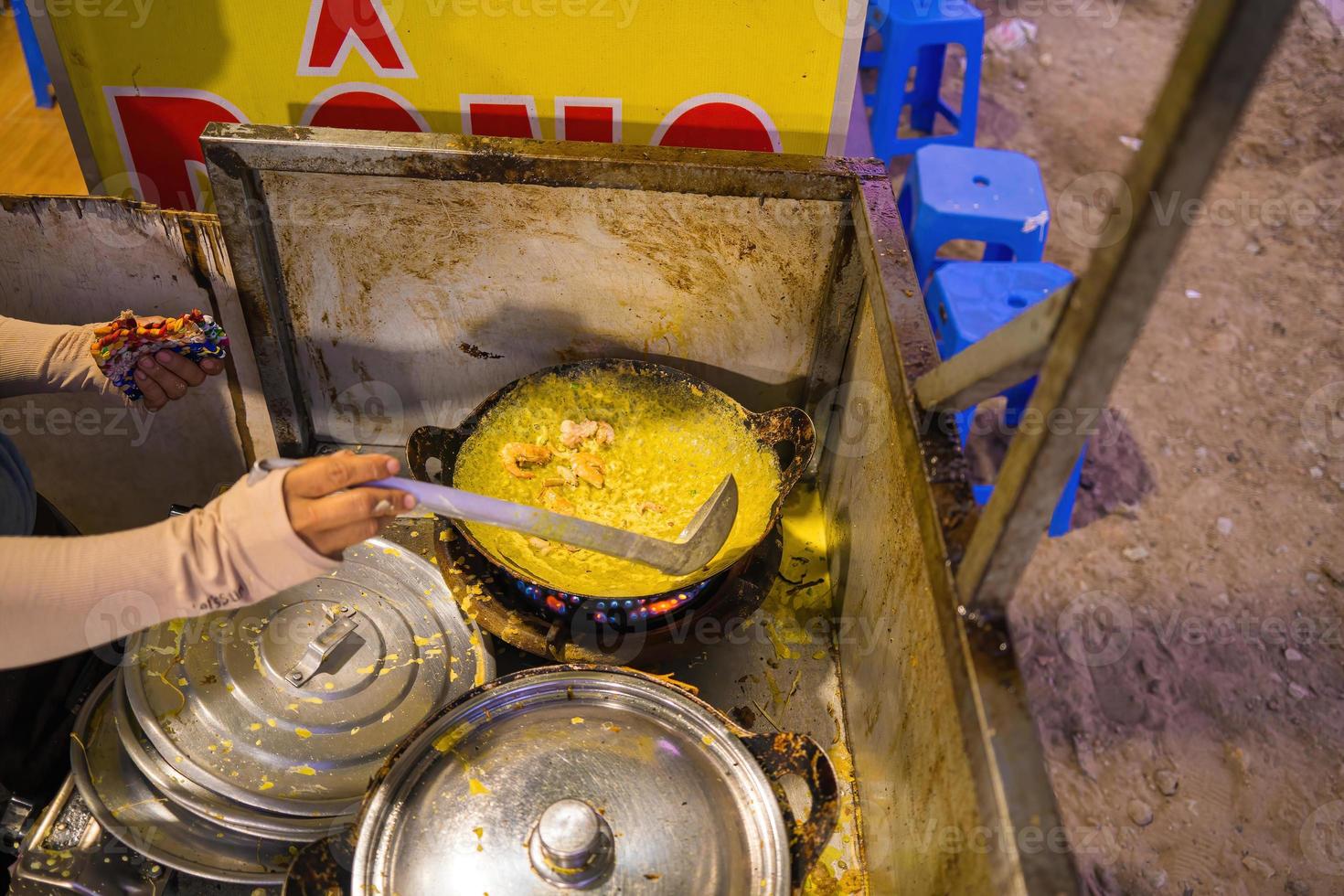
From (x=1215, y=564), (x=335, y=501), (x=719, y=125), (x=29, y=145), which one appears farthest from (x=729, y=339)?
(x=29, y=145)

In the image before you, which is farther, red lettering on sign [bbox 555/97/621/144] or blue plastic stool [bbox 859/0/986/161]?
blue plastic stool [bbox 859/0/986/161]

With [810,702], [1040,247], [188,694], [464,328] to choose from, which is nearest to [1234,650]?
[1040,247]

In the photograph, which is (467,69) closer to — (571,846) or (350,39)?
(350,39)

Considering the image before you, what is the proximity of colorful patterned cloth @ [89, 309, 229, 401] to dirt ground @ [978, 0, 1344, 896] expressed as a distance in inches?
116

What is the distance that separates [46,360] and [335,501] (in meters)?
1.13

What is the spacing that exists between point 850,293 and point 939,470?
2.94 feet

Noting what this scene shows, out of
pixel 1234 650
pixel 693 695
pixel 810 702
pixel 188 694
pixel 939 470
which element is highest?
pixel 939 470

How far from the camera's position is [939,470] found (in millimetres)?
1622

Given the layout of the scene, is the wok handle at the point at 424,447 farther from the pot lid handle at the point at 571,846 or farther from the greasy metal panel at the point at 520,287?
the pot lid handle at the point at 571,846

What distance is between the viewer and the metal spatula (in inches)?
64.1

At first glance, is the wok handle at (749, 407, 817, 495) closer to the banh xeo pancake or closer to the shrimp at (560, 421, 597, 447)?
→ the banh xeo pancake

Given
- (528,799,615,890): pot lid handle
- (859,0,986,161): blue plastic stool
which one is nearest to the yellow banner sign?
(528,799,615,890): pot lid handle

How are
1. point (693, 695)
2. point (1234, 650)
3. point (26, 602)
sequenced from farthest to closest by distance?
1. point (1234, 650)
2. point (693, 695)
3. point (26, 602)

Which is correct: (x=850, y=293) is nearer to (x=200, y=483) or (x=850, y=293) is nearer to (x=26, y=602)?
(x=26, y=602)
